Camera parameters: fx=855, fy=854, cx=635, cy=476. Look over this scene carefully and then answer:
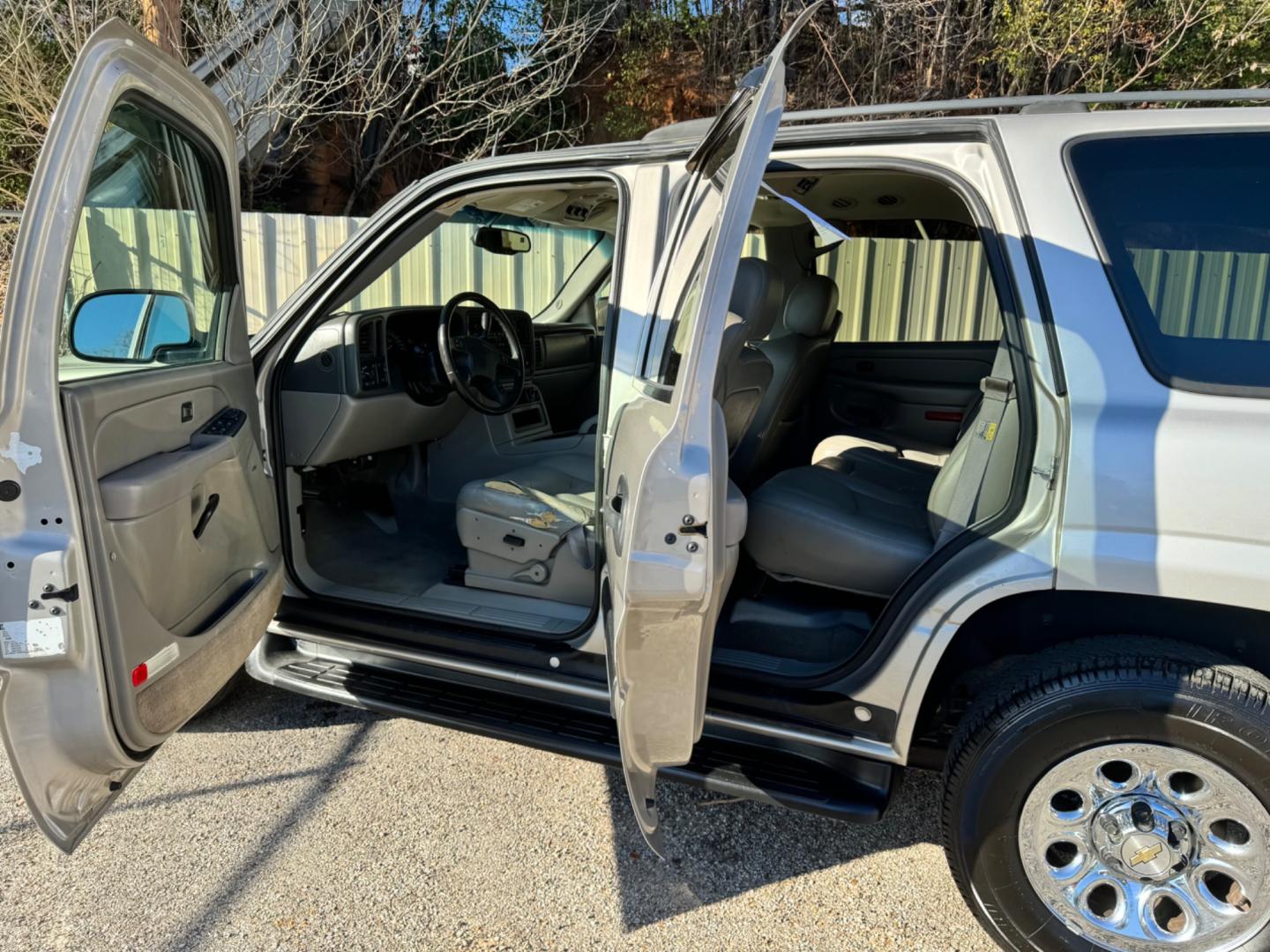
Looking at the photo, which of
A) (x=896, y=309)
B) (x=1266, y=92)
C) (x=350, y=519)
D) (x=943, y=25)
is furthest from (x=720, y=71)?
(x=1266, y=92)

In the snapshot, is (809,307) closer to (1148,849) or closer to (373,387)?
(373,387)

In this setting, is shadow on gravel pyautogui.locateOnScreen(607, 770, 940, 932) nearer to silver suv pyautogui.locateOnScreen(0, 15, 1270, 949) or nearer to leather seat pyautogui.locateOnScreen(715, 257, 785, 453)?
silver suv pyautogui.locateOnScreen(0, 15, 1270, 949)

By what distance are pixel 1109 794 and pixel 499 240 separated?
3037 mm

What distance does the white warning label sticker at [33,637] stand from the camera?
5.53ft

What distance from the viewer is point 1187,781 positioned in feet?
5.95

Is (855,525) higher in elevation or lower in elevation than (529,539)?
higher

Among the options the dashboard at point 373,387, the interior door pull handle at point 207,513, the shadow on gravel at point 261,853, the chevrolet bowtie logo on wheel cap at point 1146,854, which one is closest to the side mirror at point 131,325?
the interior door pull handle at point 207,513

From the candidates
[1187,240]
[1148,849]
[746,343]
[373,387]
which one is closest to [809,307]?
[746,343]

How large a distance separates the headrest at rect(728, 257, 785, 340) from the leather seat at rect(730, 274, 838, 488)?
0.97 feet

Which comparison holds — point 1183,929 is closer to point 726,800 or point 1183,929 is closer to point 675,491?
point 726,800

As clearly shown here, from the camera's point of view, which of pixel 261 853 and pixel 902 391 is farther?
pixel 902 391

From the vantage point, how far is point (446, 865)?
7.63 ft

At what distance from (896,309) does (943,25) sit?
347cm

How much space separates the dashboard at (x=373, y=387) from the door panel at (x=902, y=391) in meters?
1.50
